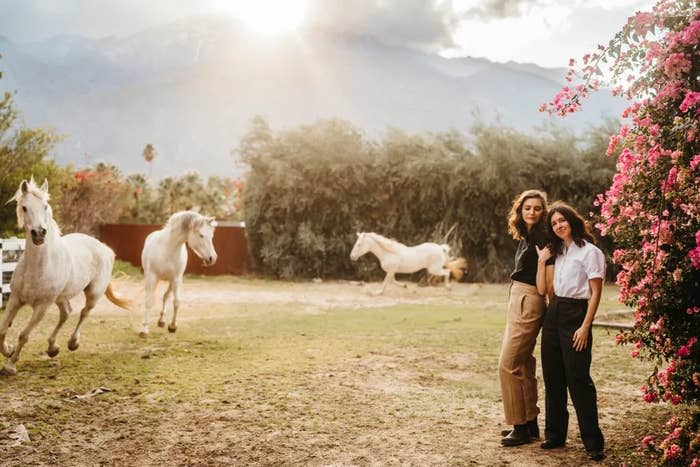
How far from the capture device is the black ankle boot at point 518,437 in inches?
150

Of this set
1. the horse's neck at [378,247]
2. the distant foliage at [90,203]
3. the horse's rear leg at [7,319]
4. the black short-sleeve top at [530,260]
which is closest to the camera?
the black short-sleeve top at [530,260]

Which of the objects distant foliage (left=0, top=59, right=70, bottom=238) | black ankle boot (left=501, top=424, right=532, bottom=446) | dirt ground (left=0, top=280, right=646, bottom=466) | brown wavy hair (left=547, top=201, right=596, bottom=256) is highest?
distant foliage (left=0, top=59, right=70, bottom=238)

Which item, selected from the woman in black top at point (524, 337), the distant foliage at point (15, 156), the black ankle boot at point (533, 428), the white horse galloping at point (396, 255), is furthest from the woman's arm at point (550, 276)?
the distant foliage at point (15, 156)

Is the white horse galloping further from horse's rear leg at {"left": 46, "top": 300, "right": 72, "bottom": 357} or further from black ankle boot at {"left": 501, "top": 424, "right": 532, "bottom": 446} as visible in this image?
black ankle boot at {"left": 501, "top": 424, "right": 532, "bottom": 446}

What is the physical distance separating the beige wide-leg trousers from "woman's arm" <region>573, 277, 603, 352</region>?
0.34 metres

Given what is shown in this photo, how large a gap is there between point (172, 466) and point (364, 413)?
1.63 metres

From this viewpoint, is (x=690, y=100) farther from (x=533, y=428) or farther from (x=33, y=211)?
(x=33, y=211)

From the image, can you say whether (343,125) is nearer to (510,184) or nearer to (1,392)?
(510,184)

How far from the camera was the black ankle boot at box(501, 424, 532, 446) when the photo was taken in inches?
150

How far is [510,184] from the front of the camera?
1712 cm

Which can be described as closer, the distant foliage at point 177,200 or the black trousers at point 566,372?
the black trousers at point 566,372

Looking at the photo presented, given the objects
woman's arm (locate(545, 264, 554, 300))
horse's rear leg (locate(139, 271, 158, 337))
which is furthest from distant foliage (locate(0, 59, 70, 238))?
woman's arm (locate(545, 264, 554, 300))

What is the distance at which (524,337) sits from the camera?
380 centimetres

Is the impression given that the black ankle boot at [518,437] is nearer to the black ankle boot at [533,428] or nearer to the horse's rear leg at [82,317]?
the black ankle boot at [533,428]
